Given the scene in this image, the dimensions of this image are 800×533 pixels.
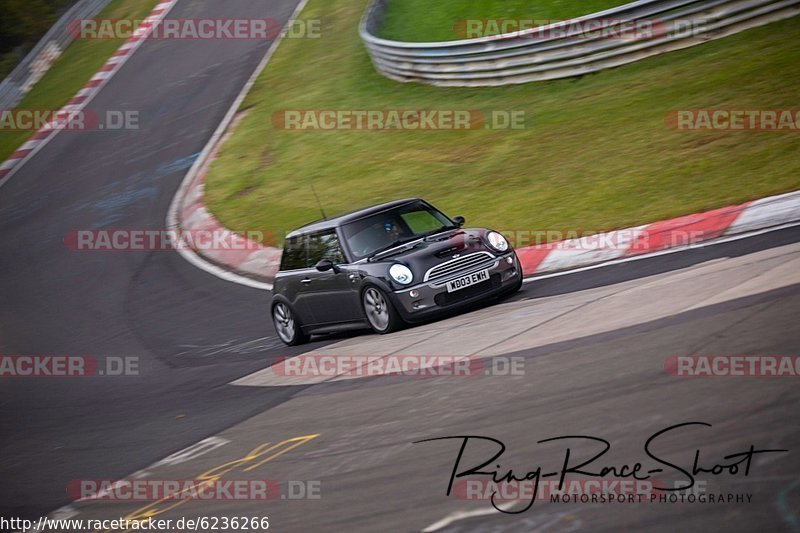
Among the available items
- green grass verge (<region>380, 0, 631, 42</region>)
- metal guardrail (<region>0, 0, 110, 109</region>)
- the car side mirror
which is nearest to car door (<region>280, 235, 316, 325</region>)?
the car side mirror

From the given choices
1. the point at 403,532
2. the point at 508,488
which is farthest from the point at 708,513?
the point at 403,532

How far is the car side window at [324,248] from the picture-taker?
11523 mm

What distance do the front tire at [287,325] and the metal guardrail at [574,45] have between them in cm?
880

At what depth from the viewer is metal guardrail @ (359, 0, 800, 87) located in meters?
17.3

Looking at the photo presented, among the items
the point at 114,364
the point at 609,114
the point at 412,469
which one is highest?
the point at 609,114

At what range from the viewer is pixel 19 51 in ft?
112

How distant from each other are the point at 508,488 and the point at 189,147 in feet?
64.9

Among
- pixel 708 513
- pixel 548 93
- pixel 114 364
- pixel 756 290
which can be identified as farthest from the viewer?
pixel 548 93

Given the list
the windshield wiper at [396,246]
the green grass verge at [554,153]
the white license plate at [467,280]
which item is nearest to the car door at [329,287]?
the windshield wiper at [396,246]

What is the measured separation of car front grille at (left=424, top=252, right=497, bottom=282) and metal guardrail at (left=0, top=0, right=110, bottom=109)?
24790 millimetres

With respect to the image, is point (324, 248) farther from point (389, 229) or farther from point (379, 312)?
point (379, 312)

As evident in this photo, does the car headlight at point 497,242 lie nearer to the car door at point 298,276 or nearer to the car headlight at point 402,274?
the car headlight at point 402,274

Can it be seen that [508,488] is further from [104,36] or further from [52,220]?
[104,36]

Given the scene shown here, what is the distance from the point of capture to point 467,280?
10.6 meters
